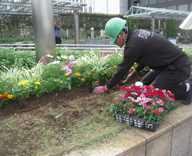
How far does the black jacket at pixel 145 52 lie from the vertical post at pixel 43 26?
1.99 meters

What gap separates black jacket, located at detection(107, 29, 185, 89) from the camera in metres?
2.43

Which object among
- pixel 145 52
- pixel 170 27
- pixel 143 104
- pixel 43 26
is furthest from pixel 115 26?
pixel 170 27

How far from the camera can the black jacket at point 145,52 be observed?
2428 mm

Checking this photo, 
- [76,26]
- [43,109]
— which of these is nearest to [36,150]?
[43,109]

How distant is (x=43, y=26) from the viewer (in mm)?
3838

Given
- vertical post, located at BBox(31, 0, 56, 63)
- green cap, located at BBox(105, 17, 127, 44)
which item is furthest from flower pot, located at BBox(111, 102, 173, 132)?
vertical post, located at BBox(31, 0, 56, 63)

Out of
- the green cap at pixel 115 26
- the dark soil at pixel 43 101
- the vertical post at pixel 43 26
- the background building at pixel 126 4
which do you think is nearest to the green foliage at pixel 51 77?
the dark soil at pixel 43 101

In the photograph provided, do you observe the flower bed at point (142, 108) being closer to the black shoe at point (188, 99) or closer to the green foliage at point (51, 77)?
the black shoe at point (188, 99)

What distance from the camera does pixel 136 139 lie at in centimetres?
184

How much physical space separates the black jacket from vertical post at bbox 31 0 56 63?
199 cm

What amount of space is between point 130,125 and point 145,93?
435mm

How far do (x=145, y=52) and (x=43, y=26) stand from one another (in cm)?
237

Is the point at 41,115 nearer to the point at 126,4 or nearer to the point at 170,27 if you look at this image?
the point at 170,27

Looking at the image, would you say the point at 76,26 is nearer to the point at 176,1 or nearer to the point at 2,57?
the point at 2,57
